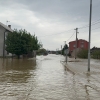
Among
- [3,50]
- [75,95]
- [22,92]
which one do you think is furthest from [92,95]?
[3,50]

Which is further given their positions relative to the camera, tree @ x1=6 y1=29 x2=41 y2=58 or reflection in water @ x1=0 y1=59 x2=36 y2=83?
tree @ x1=6 y1=29 x2=41 y2=58

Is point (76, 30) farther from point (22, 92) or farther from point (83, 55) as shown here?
point (22, 92)

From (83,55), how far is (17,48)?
24.6 metres

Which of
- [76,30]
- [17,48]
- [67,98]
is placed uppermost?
[76,30]

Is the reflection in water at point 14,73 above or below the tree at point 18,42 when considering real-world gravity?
below

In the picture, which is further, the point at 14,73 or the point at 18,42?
the point at 18,42

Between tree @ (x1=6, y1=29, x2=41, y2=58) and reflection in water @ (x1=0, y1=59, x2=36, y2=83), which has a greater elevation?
tree @ (x1=6, y1=29, x2=41, y2=58)

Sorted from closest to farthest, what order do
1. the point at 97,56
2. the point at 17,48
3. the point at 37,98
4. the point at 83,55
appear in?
the point at 37,98, the point at 17,48, the point at 97,56, the point at 83,55

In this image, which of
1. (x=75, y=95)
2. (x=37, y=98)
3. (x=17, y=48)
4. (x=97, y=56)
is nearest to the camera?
(x=37, y=98)

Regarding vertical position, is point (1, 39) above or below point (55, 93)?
above

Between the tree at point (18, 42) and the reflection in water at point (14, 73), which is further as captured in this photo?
the tree at point (18, 42)

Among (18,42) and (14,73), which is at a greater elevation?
(18,42)

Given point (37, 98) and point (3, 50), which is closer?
point (37, 98)

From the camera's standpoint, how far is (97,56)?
60656 millimetres
